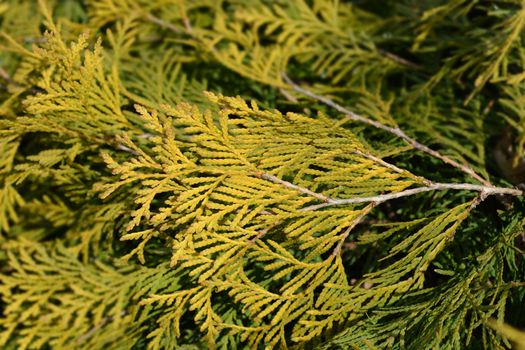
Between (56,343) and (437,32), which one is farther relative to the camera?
(437,32)

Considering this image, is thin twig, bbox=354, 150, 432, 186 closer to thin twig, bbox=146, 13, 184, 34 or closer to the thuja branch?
the thuja branch

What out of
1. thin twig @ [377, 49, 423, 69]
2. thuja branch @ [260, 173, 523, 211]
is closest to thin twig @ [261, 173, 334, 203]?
thuja branch @ [260, 173, 523, 211]

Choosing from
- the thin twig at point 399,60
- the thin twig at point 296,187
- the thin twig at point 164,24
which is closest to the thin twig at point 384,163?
the thin twig at point 296,187

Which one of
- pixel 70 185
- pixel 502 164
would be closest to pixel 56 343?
pixel 70 185

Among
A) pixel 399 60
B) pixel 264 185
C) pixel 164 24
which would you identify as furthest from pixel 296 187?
pixel 164 24

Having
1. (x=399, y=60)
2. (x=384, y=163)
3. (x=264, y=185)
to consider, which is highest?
(x=399, y=60)

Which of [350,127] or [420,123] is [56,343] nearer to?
[350,127]

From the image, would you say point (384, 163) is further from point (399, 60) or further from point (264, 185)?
point (399, 60)

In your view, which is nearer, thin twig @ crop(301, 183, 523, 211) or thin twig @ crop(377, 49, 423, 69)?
thin twig @ crop(301, 183, 523, 211)
